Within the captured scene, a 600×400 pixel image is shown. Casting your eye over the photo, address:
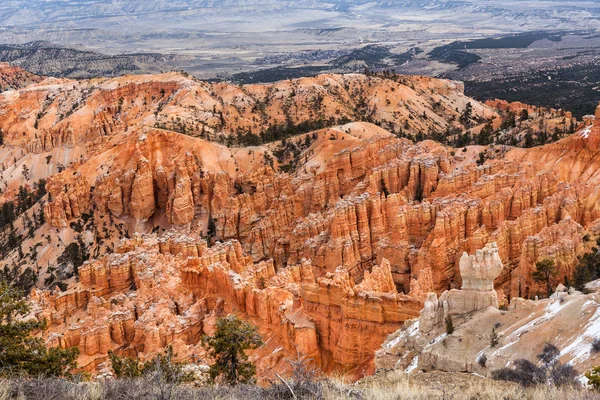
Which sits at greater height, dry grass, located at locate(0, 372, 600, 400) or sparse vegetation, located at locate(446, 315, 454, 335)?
dry grass, located at locate(0, 372, 600, 400)

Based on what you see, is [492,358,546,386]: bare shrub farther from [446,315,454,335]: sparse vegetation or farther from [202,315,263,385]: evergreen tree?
[202,315,263,385]: evergreen tree

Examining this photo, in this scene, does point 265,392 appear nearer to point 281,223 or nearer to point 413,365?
point 413,365

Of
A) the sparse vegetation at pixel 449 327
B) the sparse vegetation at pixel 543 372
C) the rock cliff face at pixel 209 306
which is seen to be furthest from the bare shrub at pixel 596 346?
the rock cliff face at pixel 209 306

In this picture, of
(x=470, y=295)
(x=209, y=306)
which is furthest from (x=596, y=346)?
(x=209, y=306)

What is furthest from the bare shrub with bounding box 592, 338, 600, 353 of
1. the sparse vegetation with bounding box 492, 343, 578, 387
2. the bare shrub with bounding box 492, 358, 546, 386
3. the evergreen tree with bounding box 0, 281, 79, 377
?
the evergreen tree with bounding box 0, 281, 79, 377

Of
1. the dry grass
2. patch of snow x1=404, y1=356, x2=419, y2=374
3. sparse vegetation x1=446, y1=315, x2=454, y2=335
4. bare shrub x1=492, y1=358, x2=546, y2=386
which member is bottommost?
patch of snow x1=404, y1=356, x2=419, y2=374

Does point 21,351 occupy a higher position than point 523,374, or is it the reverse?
point 523,374
